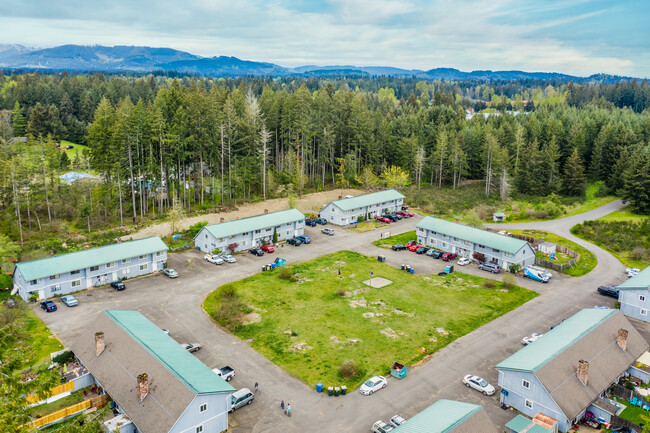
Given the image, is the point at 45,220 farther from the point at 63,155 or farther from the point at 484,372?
the point at 484,372

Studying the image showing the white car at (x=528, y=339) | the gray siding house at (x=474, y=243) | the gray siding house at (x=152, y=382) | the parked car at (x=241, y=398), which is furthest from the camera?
the gray siding house at (x=474, y=243)

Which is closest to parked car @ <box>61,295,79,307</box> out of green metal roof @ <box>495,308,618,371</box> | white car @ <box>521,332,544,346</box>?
green metal roof @ <box>495,308,618,371</box>

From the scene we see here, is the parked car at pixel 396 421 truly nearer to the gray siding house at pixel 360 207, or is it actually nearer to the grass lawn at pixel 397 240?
the grass lawn at pixel 397 240

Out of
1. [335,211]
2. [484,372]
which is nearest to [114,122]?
[335,211]

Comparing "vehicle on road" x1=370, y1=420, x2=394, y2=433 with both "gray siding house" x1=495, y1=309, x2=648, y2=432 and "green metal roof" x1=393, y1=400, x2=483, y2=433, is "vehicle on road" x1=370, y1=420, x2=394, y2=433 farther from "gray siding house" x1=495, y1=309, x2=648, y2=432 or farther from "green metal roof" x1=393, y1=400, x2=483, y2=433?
"gray siding house" x1=495, y1=309, x2=648, y2=432

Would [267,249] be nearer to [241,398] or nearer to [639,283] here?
[241,398]

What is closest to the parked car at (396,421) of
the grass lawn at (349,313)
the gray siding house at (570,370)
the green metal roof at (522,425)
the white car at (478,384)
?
the grass lawn at (349,313)
